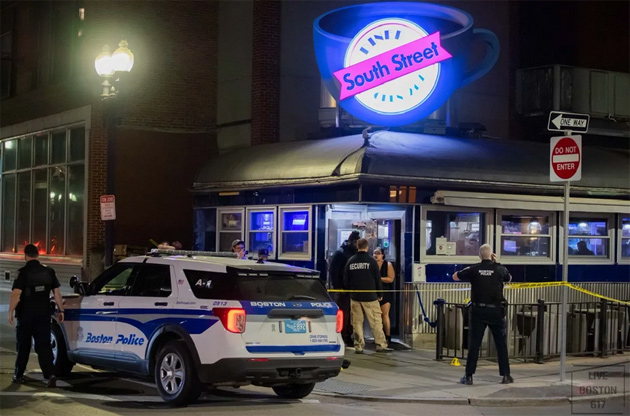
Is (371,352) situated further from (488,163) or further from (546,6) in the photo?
(546,6)

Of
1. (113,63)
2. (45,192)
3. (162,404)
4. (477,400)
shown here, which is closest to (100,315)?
(162,404)

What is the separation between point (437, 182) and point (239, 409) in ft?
24.4

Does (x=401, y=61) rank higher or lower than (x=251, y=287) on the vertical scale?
higher

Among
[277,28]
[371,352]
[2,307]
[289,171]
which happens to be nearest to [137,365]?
[371,352]

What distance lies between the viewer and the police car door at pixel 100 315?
36.3 feet

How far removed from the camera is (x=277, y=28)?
20.1 m

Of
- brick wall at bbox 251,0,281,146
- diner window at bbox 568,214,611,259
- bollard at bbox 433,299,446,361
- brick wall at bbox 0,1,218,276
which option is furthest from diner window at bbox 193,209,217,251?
diner window at bbox 568,214,611,259

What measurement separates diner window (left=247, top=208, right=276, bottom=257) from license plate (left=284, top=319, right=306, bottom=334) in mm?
7792

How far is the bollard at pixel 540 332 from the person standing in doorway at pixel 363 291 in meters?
2.59

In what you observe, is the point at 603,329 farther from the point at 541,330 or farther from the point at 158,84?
the point at 158,84

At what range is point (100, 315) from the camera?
11.2m

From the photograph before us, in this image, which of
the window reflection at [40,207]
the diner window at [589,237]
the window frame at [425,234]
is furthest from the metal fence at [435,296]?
the window reflection at [40,207]

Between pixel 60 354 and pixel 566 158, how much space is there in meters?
7.42

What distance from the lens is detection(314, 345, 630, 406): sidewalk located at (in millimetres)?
11234
